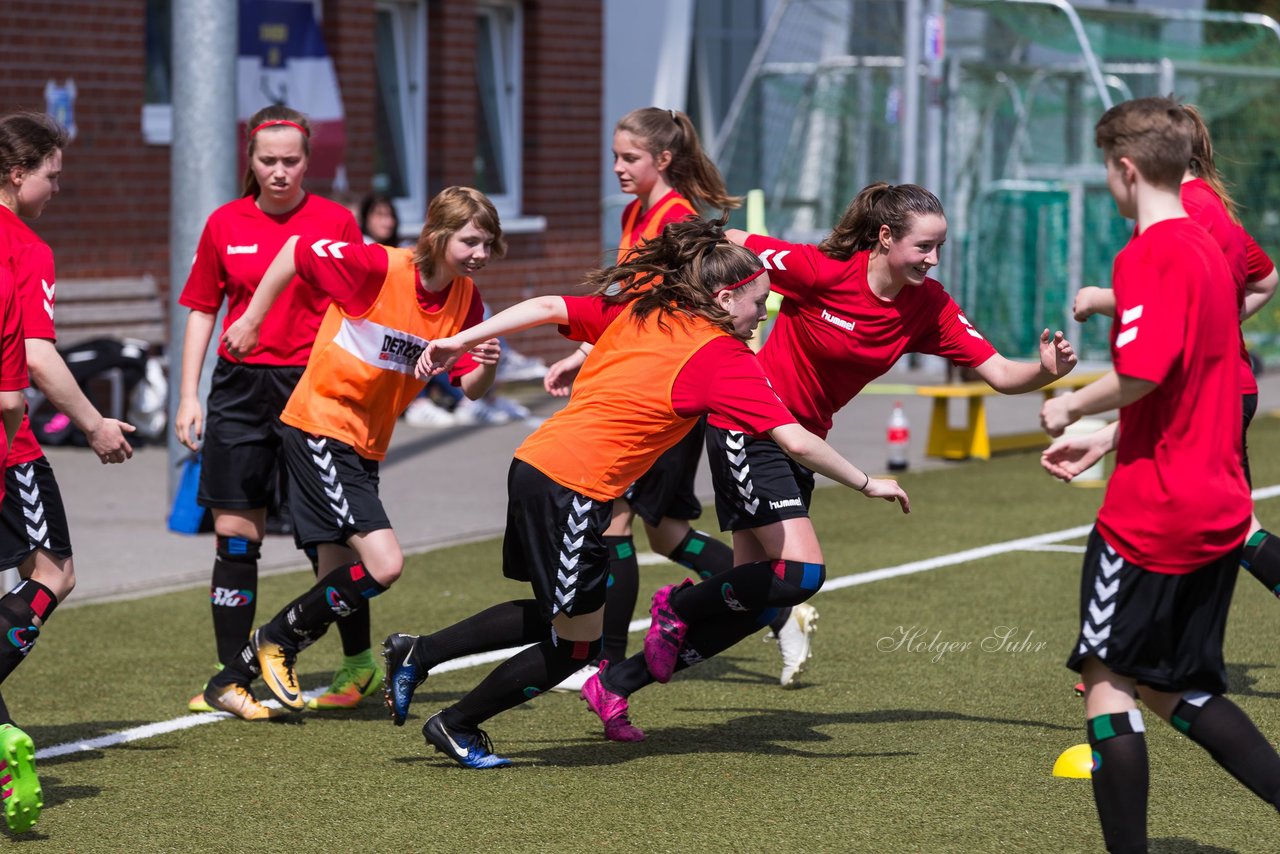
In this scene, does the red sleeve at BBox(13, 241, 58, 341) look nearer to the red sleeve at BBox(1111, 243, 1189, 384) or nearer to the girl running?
the girl running

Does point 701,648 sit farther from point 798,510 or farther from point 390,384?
point 390,384

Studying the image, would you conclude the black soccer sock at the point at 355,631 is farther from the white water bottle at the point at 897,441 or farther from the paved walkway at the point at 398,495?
the white water bottle at the point at 897,441

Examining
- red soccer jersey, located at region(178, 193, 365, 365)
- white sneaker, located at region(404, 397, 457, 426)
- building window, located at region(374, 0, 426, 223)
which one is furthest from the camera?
building window, located at region(374, 0, 426, 223)

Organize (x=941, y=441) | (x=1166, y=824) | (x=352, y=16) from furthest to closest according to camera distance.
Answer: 1. (x=352, y=16)
2. (x=941, y=441)
3. (x=1166, y=824)

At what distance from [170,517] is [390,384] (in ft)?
14.2

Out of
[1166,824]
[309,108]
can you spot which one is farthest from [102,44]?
[1166,824]

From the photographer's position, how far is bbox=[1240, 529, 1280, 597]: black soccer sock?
636 centimetres

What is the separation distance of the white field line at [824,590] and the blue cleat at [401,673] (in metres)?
0.69

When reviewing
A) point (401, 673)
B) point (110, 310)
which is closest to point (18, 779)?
point (401, 673)

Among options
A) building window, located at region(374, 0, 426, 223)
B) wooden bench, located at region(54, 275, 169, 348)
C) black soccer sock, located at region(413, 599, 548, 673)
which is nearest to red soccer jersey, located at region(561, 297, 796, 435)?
black soccer sock, located at region(413, 599, 548, 673)

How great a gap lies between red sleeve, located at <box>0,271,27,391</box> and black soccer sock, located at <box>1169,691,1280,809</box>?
286cm

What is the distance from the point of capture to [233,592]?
6523 mm

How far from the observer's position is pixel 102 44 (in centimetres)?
1370
